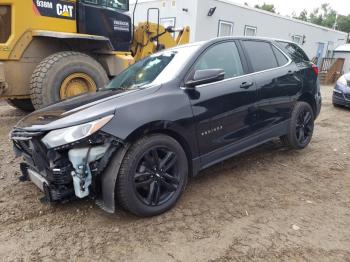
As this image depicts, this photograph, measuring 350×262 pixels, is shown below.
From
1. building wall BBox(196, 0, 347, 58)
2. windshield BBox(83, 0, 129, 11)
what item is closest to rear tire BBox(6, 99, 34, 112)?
windshield BBox(83, 0, 129, 11)

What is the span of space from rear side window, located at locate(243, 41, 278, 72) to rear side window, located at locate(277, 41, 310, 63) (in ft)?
1.35

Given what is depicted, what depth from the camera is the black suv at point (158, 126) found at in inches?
105

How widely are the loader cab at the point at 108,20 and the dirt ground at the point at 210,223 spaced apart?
11.3 feet

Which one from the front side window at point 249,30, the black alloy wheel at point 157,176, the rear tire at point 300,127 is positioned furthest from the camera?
the front side window at point 249,30

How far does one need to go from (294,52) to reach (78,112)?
139 inches

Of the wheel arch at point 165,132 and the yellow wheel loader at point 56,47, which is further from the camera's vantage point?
the yellow wheel loader at point 56,47

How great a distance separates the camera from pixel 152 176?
296 centimetres

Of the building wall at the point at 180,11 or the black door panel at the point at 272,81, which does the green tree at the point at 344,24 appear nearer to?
the building wall at the point at 180,11

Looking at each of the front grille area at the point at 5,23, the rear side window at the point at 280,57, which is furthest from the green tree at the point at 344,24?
the front grille area at the point at 5,23

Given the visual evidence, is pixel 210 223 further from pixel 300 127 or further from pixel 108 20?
pixel 108 20

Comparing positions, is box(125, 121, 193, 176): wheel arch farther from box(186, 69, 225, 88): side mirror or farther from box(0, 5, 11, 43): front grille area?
box(0, 5, 11, 43): front grille area

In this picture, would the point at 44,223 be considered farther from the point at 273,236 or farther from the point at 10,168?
the point at 273,236

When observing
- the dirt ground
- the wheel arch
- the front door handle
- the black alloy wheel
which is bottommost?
the dirt ground

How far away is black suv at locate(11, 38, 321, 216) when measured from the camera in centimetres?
268
